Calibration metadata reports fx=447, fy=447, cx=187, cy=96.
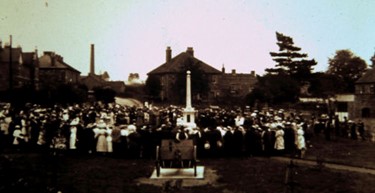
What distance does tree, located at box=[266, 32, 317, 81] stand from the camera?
68750 mm

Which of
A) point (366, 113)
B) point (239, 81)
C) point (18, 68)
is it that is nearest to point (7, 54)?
point (18, 68)

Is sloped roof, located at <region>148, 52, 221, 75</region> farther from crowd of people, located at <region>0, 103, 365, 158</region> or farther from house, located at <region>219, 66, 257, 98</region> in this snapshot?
crowd of people, located at <region>0, 103, 365, 158</region>

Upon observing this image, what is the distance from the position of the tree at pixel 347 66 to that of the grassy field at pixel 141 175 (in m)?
66.9

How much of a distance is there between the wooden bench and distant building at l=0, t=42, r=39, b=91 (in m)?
40.7

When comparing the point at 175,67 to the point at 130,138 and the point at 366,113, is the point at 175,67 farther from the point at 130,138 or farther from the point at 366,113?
the point at 130,138

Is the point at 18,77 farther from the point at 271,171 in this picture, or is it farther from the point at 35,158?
the point at 271,171

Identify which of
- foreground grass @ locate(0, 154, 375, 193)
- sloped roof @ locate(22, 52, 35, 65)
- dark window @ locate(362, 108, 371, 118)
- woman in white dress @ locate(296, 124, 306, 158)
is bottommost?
foreground grass @ locate(0, 154, 375, 193)

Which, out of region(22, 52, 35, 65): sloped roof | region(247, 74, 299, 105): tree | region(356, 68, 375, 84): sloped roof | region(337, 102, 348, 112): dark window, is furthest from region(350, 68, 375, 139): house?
region(22, 52, 35, 65): sloped roof

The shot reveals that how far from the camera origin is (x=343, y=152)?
75.5ft

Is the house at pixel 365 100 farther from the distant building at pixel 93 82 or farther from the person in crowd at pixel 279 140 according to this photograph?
the distant building at pixel 93 82

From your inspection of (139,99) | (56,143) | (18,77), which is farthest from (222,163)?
(139,99)

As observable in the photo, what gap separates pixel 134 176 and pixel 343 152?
12.3m

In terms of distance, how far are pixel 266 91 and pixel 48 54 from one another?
4946 centimetres

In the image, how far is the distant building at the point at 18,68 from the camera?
58.4m
